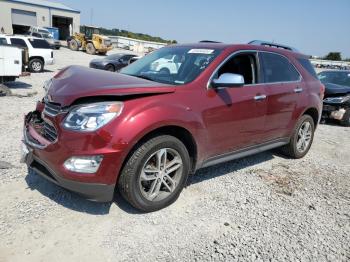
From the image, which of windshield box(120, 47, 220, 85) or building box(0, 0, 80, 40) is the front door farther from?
building box(0, 0, 80, 40)

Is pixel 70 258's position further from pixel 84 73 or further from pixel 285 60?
pixel 285 60

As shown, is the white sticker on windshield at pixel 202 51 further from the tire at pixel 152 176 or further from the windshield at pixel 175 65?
the tire at pixel 152 176

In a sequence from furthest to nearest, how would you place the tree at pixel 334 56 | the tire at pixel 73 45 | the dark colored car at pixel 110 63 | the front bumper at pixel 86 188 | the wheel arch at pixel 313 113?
the tree at pixel 334 56 → the tire at pixel 73 45 → the dark colored car at pixel 110 63 → the wheel arch at pixel 313 113 → the front bumper at pixel 86 188

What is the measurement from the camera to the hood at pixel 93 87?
320cm

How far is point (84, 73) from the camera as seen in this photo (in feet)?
12.5

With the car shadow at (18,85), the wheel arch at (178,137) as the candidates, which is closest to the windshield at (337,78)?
the wheel arch at (178,137)

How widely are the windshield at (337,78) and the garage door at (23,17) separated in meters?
46.3

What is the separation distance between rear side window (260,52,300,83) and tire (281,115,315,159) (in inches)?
29.8

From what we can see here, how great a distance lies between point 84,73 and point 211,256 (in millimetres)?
2315

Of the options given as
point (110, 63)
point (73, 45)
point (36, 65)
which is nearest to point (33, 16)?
point (73, 45)

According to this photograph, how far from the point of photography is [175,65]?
14.0 feet

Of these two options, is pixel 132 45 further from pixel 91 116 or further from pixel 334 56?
pixel 91 116

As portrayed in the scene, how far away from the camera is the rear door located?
480cm

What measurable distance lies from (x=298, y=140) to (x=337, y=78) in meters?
6.13
